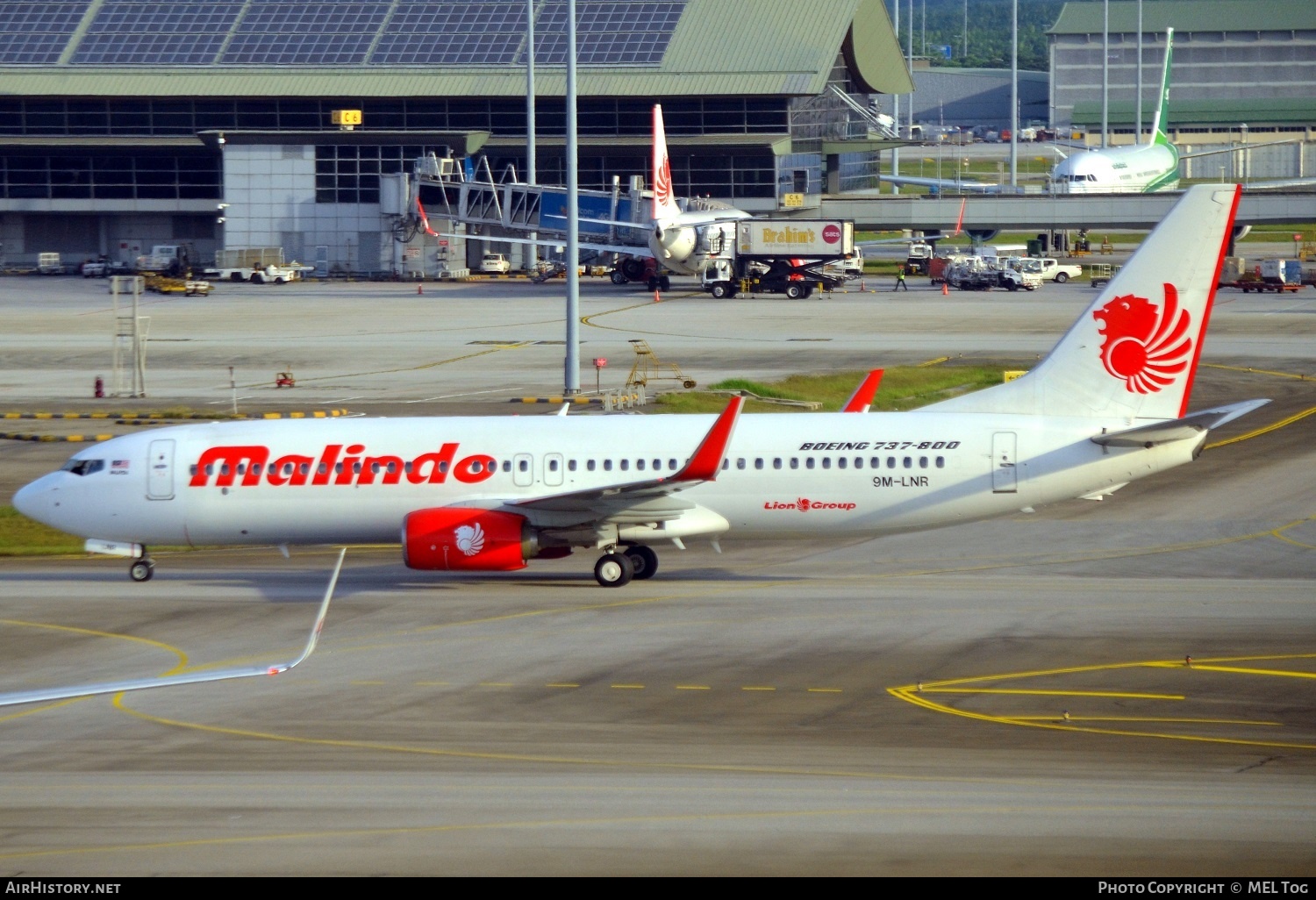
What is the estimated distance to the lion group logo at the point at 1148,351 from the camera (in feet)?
106

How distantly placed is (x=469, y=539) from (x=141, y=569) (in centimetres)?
804

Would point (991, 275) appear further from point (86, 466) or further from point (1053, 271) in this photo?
point (86, 466)

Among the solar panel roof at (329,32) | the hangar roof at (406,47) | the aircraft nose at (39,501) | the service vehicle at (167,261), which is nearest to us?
the aircraft nose at (39,501)

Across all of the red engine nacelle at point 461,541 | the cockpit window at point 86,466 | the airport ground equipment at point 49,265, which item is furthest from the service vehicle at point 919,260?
the cockpit window at point 86,466

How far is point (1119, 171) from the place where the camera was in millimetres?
134250

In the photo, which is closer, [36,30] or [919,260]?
[919,260]

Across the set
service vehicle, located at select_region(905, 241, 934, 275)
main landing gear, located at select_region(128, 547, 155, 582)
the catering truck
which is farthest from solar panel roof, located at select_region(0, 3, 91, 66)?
main landing gear, located at select_region(128, 547, 155, 582)

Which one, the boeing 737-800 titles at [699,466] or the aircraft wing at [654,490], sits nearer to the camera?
the aircraft wing at [654,490]

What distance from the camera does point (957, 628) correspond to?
94.9ft

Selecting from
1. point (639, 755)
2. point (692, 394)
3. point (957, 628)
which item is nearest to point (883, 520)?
point (957, 628)

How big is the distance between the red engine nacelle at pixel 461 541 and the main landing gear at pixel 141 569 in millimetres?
6660

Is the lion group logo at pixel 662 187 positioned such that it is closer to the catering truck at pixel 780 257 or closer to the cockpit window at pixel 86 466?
the catering truck at pixel 780 257

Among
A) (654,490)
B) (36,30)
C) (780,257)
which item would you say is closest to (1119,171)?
(780,257)
